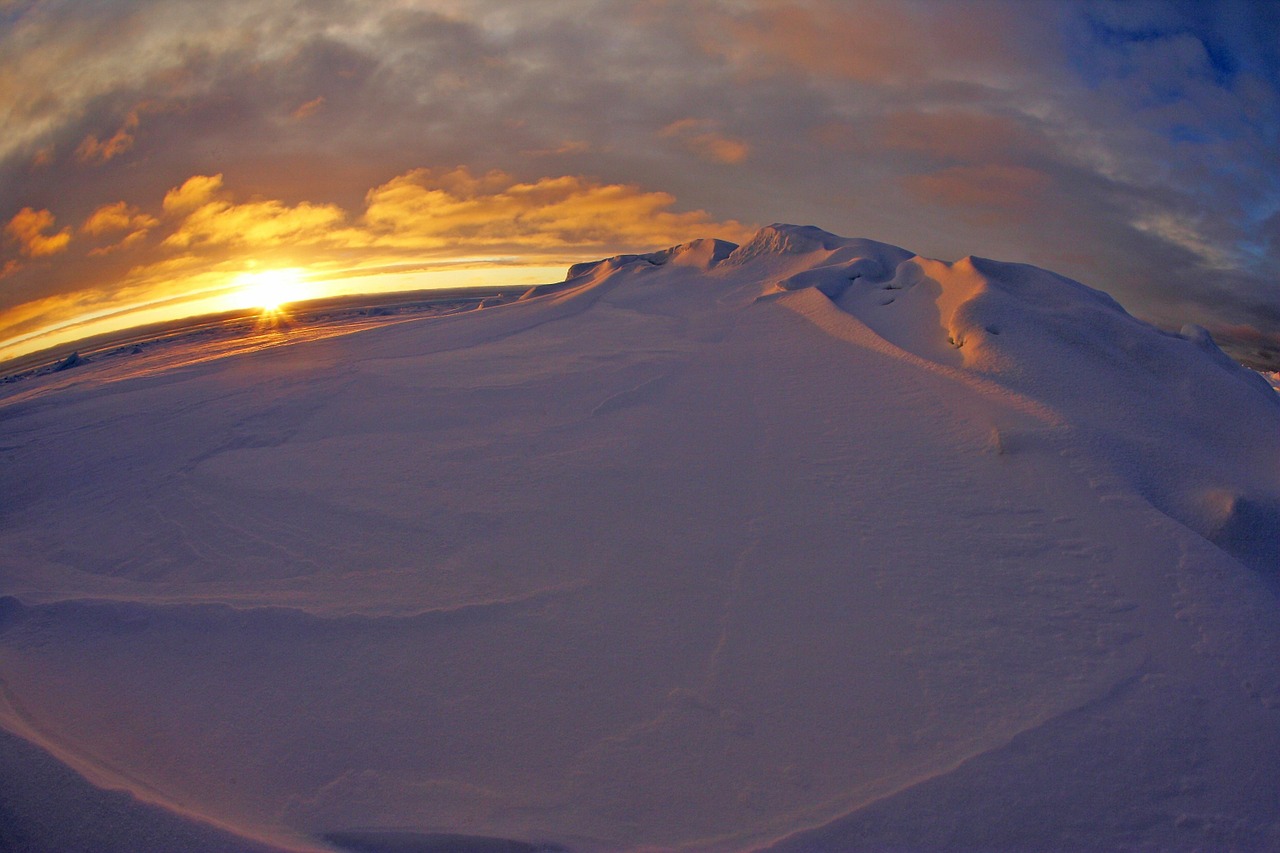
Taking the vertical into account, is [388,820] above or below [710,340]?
below

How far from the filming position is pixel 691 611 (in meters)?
2.01

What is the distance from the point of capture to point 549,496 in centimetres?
268

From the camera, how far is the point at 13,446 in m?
4.39

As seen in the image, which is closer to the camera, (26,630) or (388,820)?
(388,820)

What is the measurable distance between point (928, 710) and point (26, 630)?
3.19m

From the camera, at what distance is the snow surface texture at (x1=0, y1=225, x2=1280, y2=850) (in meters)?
1.49

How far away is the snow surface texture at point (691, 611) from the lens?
4.89 feet

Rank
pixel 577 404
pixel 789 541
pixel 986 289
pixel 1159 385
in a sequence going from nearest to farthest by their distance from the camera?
pixel 789 541 → pixel 1159 385 → pixel 577 404 → pixel 986 289

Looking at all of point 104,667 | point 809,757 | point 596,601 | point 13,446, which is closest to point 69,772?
point 104,667

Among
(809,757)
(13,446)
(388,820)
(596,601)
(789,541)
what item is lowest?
(388,820)

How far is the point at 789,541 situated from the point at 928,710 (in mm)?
747

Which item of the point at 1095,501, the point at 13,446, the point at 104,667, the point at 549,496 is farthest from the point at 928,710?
the point at 13,446

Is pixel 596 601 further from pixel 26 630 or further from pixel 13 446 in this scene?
pixel 13 446

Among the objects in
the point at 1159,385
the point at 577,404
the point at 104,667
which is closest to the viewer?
the point at 104,667
